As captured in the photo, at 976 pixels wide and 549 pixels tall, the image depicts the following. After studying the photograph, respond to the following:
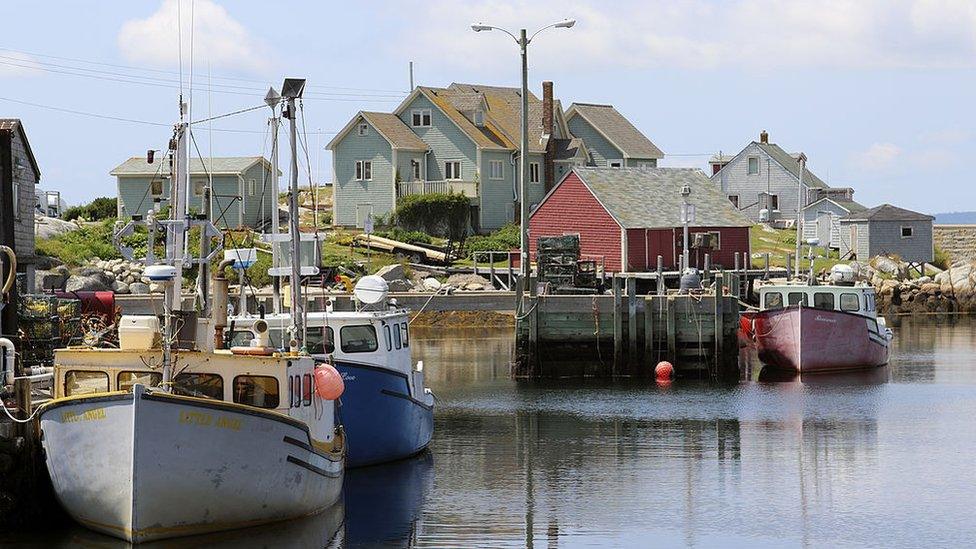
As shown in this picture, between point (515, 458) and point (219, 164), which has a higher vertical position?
point (219, 164)

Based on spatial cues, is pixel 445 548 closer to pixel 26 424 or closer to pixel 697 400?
pixel 26 424

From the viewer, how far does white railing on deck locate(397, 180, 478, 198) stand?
245 ft

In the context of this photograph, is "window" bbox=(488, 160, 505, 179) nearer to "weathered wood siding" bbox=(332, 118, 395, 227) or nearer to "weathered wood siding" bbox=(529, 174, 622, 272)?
"weathered wood siding" bbox=(332, 118, 395, 227)

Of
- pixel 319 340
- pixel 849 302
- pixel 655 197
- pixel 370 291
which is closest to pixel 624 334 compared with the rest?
pixel 849 302

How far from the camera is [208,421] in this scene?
18.4m

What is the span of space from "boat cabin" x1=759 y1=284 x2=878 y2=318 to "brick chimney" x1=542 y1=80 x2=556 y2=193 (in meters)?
32.8

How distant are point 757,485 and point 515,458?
4.78 metres

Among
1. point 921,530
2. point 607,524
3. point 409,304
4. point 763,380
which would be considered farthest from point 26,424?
point 409,304

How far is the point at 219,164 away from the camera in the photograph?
248 feet

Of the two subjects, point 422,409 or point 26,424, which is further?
point 422,409

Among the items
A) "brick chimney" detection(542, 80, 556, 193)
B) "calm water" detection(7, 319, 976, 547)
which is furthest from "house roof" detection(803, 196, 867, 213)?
"calm water" detection(7, 319, 976, 547)

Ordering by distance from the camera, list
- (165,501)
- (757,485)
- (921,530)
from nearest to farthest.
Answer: (165,501), (921,530), (757,485)

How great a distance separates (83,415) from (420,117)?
59643 mm

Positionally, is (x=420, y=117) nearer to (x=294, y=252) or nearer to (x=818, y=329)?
(x=818, y=329)
